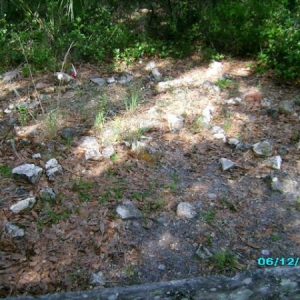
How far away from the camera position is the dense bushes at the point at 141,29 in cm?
474

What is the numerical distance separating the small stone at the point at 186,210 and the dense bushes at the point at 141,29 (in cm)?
260

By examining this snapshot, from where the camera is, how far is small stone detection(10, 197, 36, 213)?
9.05 feet

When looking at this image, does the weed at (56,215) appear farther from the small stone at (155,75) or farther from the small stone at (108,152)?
the small stone at (155,75)

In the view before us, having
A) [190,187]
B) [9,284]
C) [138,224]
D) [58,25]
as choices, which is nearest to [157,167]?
[190,187]

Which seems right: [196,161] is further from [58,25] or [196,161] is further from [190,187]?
[58,25]

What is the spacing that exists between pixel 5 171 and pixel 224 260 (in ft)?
6.93

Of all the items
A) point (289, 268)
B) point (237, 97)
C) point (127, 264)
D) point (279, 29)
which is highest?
point (279, 29)

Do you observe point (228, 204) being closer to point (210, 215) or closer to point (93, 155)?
point (210, 215)

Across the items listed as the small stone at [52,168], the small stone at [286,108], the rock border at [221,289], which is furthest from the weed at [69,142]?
the small stone at [286,108]

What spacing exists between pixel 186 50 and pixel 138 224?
3405 mm

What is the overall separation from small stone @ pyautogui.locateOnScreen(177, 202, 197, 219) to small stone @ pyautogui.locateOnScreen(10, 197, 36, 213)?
123 cm

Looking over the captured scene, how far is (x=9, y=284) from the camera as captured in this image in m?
2.24

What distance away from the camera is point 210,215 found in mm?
2793

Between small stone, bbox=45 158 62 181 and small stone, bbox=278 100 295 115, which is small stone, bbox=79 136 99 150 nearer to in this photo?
small stone, bbox=45 158 62 181
